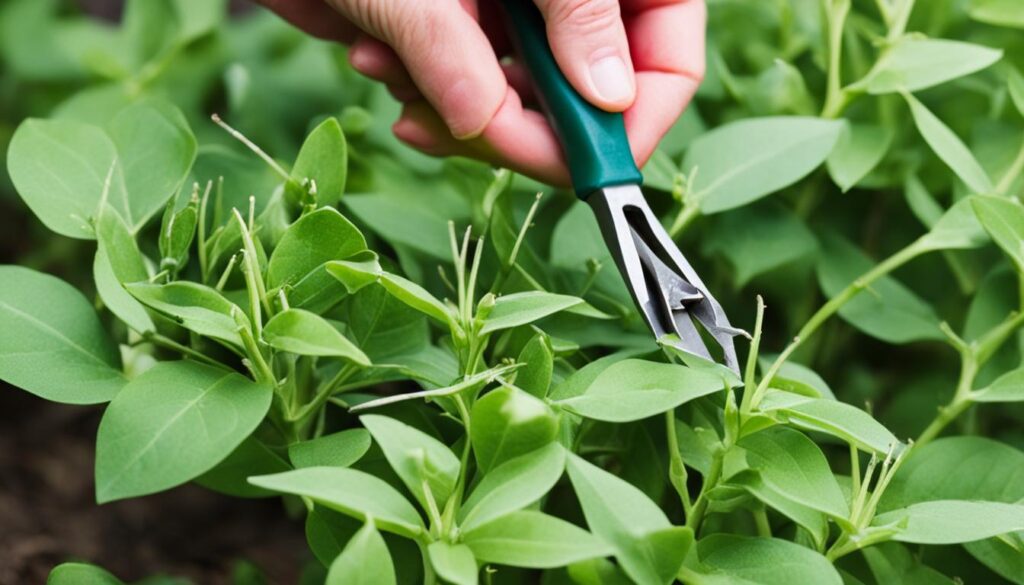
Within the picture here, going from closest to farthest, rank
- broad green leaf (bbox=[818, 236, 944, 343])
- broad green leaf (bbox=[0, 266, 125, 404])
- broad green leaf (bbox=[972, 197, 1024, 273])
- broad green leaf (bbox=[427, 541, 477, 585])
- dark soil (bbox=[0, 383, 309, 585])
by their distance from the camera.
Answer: broad green leaf (bbox=[427, 541, 477, 585]) → broad green leaf (bbox=[0, 266, 125, 404]) → broad green leaf (bbox=[972, 197, 1024, 273]) → broad green leaf (bbox=[818, 236, 944, 343]) → dark soil (bbox=[0, 383, 309, 585])

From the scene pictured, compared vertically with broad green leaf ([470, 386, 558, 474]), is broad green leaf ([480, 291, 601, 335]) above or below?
above

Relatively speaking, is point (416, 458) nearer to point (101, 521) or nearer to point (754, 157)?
point (754, 157)

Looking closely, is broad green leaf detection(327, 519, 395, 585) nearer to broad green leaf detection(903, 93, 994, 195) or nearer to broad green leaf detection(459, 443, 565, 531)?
broad green leaf detection(459, 443, 565, 531)

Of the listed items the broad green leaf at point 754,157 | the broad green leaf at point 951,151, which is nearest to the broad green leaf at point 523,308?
the broad green leaf at point 754,157

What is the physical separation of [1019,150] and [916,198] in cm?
9

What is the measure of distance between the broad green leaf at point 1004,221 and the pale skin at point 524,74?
199mm

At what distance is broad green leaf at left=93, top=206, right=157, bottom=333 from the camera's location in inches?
20.3

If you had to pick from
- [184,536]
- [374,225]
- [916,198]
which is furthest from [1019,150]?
[184,536]

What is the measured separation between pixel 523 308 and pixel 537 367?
30 mm

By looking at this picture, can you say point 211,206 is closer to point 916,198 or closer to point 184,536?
point 184,536

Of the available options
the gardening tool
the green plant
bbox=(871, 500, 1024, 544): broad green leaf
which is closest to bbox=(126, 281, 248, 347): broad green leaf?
the green plant

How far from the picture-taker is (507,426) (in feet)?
1.52

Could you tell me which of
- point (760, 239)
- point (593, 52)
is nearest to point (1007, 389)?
point (760, 239)

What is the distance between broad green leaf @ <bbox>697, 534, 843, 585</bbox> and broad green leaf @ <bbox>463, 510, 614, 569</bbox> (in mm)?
96
